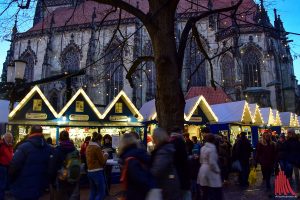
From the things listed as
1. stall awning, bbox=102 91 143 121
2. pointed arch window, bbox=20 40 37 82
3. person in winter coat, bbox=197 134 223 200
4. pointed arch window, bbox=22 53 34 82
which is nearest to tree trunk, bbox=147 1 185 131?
person in winter coat, bbox=197 134 223 200

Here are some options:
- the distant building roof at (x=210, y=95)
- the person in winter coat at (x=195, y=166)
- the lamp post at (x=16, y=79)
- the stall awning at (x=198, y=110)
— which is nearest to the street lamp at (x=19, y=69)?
the lamp post at (x=16, y=79)

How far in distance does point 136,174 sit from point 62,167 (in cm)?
247

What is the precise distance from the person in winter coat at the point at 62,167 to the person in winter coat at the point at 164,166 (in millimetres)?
1996

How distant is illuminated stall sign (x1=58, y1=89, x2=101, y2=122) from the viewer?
1322 centimetres

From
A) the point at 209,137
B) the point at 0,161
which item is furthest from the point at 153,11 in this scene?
the point at 0,161

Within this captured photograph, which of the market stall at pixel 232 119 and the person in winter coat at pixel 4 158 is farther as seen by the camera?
the market stall at pixel 232 119

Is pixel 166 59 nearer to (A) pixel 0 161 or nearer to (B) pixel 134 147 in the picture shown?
(B) pixel 134 147

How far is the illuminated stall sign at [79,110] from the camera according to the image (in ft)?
43.4

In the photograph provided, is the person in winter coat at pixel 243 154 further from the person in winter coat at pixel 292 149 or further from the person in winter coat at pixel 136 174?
the person in winter coat at pixel 136 174

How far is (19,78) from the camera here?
871 cm

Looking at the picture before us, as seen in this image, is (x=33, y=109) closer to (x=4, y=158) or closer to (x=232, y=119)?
(x=4, y=158)

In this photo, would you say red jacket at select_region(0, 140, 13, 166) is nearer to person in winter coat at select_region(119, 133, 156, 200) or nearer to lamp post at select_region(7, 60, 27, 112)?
lamp post at select_region(7, 60, 27, 112)

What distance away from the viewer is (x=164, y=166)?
12.1 ft

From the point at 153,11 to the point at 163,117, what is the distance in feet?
7.59
